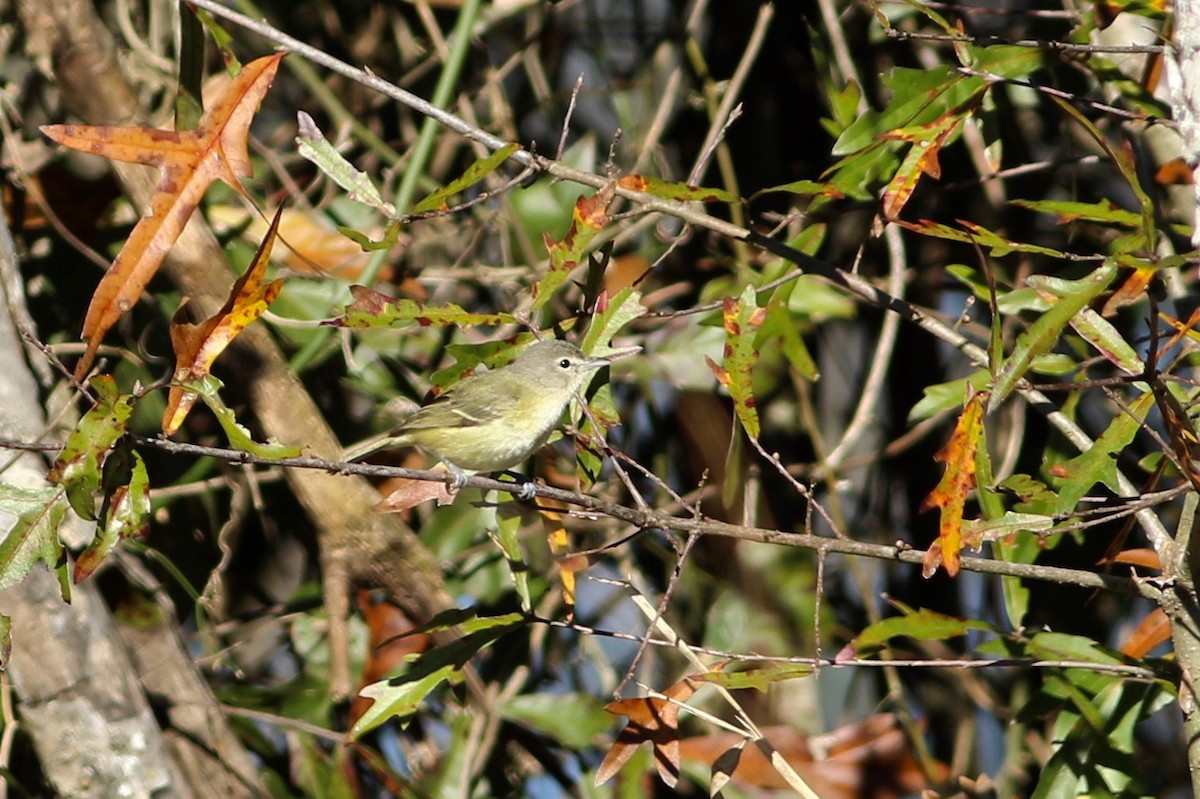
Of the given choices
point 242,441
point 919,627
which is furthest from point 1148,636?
point 242,441

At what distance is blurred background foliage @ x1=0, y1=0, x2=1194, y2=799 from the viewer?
13.1ft

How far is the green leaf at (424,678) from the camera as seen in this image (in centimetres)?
276

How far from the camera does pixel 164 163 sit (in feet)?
8.36

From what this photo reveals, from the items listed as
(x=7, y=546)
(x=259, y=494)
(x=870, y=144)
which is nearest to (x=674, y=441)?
(x=259, y=494)

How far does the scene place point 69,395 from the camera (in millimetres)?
3926

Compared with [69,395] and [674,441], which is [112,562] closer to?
[69,395]

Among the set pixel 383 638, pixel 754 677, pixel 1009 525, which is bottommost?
pixel 383 638

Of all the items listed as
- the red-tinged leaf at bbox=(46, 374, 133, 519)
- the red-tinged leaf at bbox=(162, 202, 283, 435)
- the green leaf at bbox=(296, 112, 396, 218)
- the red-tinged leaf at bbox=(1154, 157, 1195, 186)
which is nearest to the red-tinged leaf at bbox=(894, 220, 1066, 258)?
the red-tinged leaf at bbox=(1154, 157, 1195, 186)

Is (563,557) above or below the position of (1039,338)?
below

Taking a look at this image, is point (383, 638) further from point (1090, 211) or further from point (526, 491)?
point (1090, 211)

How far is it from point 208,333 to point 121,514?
1.16 ft

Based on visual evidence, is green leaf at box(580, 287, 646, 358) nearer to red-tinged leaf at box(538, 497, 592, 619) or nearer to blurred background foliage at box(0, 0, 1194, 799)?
red-tinged leaf at box(538, 497, 592, 619)

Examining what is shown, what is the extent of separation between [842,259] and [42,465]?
9.38 ft

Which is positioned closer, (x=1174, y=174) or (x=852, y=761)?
(x=1174, y=174)
